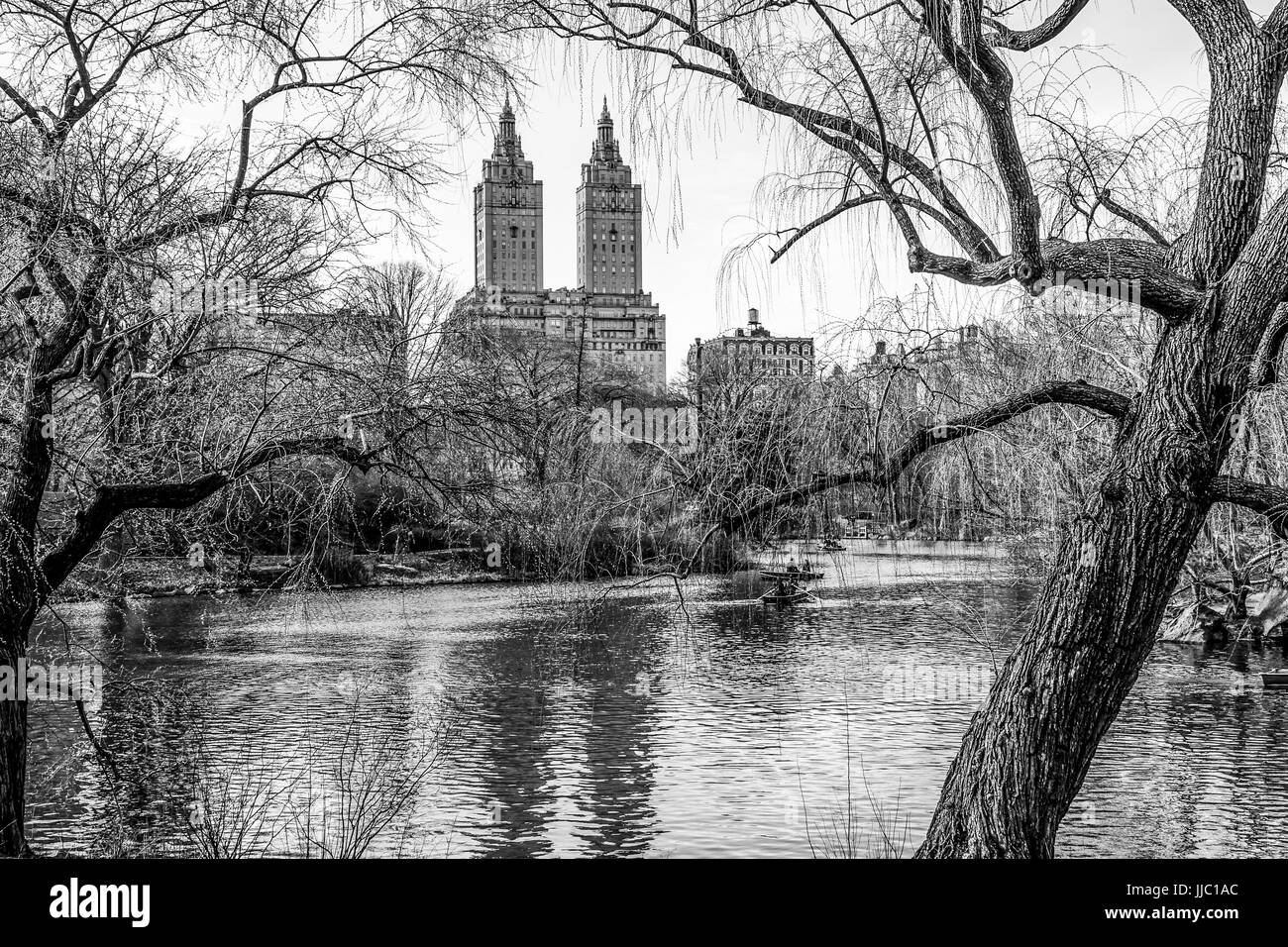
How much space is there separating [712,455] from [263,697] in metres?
11.4

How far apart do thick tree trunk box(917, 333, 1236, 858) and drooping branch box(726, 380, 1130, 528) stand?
0.63 ft

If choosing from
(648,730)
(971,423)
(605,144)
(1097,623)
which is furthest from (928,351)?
(648,730)

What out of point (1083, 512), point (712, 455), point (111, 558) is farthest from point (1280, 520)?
point (111, 558)

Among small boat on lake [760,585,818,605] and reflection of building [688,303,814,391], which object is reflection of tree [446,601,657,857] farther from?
reflection of building [688,303,814,391]

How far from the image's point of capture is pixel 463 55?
249 inches

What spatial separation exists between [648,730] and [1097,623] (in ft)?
31.3

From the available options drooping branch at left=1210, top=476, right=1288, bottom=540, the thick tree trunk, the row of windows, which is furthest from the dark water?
drooping branch at left=1210, top=476, right=1288, bottom=540

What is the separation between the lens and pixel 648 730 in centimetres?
1310

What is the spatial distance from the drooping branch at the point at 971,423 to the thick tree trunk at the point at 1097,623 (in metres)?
0.19

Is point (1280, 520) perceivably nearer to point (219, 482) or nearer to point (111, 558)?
point (219, 482)

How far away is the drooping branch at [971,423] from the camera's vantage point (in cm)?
413

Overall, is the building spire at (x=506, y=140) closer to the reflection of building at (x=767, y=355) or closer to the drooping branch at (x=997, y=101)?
the reflection of building at (x=767, y=355)

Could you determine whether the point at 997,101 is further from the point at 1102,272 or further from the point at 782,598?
the point at 782,598

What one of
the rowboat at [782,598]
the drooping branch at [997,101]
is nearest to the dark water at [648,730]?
the rowboat at [782,598]
